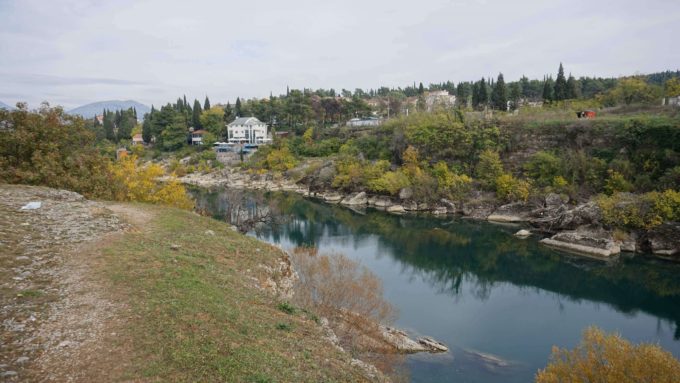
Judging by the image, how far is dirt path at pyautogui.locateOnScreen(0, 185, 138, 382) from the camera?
6.11 m

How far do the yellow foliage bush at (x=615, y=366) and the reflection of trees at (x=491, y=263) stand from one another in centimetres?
1117

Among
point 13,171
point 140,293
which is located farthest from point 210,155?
point 140,293

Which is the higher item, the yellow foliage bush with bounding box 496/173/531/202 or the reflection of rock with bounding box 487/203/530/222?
the yellow foliage bush with bounding box 496/173/531/202

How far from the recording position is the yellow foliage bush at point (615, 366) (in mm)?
9125

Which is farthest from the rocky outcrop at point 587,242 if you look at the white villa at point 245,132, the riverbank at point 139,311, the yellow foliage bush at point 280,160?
the white villa at point 245,132

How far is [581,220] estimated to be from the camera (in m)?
30.2

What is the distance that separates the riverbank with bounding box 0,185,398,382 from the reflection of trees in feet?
50.2

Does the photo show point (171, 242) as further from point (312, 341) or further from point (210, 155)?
point (210, 155)

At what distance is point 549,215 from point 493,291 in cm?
1464

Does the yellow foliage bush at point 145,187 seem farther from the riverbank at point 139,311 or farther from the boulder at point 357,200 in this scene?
the boulder at point 357,200

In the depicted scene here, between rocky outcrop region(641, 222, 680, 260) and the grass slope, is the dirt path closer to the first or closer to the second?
the grass slope

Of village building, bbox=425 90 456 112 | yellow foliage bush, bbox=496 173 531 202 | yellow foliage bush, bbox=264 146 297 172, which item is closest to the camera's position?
yellow foliage bush, bbox=496 173 531 202

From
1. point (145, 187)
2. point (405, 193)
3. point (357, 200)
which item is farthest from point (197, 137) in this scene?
point (145, 187)

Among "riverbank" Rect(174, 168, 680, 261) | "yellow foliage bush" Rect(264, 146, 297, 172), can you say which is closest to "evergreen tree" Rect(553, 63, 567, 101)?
"riverbank" Rect(174, 168, 680, 261)
